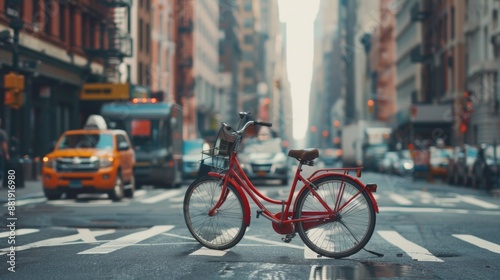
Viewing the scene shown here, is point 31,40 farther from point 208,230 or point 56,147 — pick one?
point 208,230

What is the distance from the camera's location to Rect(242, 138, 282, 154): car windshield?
113 feet

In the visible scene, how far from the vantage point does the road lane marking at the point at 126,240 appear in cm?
1030

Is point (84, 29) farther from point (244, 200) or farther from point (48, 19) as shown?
point (244, 200)

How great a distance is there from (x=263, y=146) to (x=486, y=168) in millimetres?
8409

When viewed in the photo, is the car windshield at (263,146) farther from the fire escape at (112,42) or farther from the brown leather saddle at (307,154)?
the brown leather saddle at (307,154)

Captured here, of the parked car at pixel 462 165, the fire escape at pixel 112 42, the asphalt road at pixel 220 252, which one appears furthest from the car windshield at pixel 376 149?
the asphalt road at pixel 220 252

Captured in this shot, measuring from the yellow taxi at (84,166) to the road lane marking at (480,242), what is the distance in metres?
10.7

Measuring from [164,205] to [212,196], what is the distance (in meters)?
10.3

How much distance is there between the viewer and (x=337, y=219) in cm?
938

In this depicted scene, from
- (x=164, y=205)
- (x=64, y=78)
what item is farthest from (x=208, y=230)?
(x=64, y=78)

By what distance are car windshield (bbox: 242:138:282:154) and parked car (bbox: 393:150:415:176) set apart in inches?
395

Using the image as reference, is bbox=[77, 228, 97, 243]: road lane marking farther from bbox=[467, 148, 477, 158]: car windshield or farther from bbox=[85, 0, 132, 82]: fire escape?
bbox=[85, 0, 132, 82]: fire escape

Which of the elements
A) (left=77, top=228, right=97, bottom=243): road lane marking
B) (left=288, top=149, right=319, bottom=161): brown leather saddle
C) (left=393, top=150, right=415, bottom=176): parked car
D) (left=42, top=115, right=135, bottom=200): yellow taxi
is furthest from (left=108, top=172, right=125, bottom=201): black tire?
(left=393, top=150, right=415, bottom=176): parked car

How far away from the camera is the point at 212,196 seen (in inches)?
397
